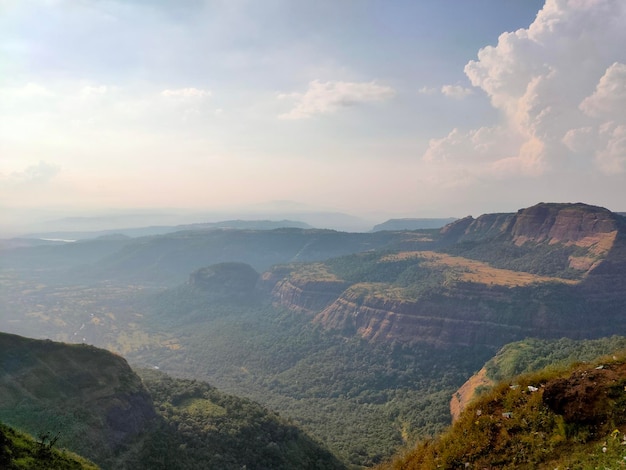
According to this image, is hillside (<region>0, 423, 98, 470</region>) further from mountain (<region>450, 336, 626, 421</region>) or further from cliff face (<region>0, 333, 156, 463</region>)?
mountain (<region>450, 336, 626, 421</region>)

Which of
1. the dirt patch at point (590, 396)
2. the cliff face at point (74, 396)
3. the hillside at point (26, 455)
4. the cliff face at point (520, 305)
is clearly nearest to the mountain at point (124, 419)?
the cliff face at point (74, 396)

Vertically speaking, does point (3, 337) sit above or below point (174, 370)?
above

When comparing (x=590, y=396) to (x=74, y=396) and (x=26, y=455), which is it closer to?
(x=26, y=455)

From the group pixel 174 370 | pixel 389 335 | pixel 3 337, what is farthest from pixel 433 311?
pixel 3 337

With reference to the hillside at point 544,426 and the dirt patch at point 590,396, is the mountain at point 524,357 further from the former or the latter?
the dirt patch at point 590,396

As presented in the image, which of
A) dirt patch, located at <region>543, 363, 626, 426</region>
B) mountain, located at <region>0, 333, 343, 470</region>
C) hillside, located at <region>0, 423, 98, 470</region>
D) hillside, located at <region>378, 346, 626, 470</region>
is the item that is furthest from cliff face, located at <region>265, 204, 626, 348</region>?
hillside, located at <region>0, 423, 98, 470</region>

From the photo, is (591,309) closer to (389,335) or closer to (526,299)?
(526,299)
